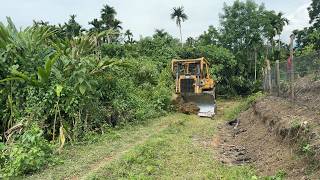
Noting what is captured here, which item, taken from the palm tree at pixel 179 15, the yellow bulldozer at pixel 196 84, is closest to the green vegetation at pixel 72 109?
the yellow bulldozer at pixel 196 84

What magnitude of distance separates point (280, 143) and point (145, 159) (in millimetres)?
2950

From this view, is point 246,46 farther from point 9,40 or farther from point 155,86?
point 9,40

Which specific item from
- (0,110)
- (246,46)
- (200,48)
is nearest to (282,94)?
(0,110)

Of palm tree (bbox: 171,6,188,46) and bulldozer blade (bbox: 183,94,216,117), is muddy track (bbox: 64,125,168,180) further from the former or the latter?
palm tree (bbox: 171,6,188,46)

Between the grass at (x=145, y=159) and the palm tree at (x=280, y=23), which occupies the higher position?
the palm tree at (x=280, y=23)

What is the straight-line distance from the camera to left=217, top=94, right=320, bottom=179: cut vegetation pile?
22.9 ft

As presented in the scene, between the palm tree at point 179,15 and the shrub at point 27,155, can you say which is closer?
the shrub at point 27,155

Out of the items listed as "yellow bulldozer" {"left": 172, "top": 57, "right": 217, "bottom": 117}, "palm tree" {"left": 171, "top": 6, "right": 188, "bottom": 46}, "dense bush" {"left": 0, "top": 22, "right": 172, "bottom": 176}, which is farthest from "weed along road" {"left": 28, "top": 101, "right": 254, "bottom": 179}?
"palm tree" {"left": 171, "top": 6, "right": 188, "bottom": 46}

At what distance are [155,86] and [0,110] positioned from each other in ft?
31.0

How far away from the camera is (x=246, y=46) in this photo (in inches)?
1763

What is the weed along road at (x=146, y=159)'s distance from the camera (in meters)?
7.70

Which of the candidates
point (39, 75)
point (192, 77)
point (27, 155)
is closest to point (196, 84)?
point (192, 77)

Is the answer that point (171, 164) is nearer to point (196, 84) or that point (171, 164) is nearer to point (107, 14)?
point (196, 84)

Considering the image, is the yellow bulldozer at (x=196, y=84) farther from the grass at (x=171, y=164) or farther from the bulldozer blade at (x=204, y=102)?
the grass at (x=171, y=164)
